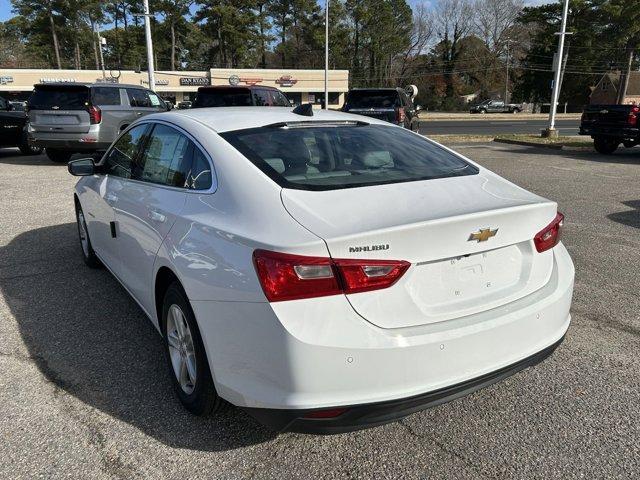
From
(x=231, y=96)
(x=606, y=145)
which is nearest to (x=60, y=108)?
(x=231, y=96)

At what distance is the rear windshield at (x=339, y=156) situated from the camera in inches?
106

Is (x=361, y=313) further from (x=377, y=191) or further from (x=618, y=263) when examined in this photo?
(x=618, y=263)

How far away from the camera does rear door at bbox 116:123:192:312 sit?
2.94 metres

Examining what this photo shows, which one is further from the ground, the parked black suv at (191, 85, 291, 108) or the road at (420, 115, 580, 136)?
the parked black suv at (191, 85, 291, 108)

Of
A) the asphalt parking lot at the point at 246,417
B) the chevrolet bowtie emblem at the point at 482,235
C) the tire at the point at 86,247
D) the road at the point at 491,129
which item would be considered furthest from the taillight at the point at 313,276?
the road at the point at 491,129

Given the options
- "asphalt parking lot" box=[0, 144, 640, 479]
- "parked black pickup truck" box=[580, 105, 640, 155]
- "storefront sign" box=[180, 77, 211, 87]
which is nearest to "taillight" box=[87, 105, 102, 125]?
"asphalt parking lot" box=[0, 144, 640, 479]

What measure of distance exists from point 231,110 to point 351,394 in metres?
2.17

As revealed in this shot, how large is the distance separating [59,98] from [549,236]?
12.4 meters

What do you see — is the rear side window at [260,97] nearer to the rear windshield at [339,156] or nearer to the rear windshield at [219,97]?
the rear windshield at [219,97]

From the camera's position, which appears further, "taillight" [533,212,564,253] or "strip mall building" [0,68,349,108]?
"strip mall building" [0,68,349,108]

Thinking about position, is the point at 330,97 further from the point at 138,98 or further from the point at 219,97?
the point at 138,98

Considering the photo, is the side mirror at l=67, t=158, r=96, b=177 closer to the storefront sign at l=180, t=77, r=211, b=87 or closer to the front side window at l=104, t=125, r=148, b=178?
the front side window at l=104, t=125, r=148, b=178

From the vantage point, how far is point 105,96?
41.4 feet

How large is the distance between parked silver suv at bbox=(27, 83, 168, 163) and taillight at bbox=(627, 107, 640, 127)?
1224cm
